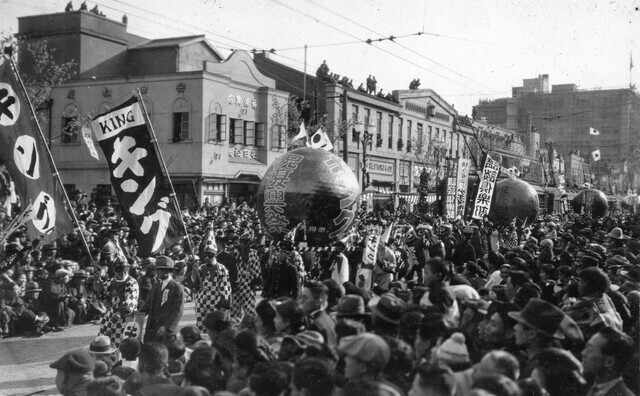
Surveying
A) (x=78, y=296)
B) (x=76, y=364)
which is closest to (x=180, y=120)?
(x=78, y=296)

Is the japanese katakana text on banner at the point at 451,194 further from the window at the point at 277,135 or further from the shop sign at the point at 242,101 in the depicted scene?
the window at the point at 277,135

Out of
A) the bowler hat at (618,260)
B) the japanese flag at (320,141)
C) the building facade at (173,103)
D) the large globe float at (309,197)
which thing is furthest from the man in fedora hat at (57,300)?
the building facade at (173,103)

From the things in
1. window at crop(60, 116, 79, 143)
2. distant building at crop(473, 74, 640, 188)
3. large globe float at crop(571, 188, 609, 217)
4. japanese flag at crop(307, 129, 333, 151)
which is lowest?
large globe float at crop(571, 188, 609, 217)

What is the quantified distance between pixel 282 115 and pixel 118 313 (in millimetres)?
25976

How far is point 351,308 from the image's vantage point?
535 cm

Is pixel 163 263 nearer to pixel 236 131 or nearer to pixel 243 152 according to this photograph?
Result: pixel 236 131

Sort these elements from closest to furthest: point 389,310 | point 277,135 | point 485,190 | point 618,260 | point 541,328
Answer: point 541,328
point 389,310
point 618,260
point 485,190
point 277,135

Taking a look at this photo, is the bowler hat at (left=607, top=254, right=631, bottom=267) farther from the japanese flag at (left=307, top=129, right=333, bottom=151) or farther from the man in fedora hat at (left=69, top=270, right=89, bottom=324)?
the japanese flag at (left=307, top=129, right=333, bottom=151)

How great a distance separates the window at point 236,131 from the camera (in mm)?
30906

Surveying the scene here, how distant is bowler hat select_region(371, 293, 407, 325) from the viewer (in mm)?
5173

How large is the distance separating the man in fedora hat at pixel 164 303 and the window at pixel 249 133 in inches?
971

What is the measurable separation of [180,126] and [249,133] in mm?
3871

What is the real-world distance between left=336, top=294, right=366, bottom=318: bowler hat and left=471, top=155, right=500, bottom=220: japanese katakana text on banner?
35.2 feet

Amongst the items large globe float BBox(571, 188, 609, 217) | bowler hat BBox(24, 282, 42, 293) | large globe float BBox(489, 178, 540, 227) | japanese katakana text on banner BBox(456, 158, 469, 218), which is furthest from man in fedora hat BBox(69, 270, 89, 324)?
large globe float BBox(571, 188, 609, 217)
